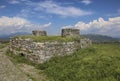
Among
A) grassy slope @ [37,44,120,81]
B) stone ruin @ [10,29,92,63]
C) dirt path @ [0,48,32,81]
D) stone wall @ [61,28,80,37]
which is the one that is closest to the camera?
dirt path @ [0,48,32,81]

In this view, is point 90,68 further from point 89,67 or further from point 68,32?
point 68,32

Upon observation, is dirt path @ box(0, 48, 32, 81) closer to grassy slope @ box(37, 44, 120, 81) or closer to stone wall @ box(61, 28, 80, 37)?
grassy slope @ box(37, 44, 120, 81)

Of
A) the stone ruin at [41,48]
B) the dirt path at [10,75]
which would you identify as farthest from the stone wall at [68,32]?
the dirt path at [10,75]

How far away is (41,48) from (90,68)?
7.08 meters

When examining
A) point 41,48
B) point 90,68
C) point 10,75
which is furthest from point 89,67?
point 10,75

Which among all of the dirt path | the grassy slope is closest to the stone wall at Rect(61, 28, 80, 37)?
the grassy slope

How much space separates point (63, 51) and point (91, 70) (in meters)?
7.64

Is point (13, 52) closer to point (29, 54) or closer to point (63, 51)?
point (29, 54)

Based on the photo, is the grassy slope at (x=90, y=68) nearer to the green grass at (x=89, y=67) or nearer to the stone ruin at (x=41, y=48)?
the green grass at (x=89, y=67)

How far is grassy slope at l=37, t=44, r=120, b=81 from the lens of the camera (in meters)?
15.5

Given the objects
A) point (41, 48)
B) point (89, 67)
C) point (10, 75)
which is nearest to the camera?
point (10, 75)

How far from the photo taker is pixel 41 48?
2219 centimetres

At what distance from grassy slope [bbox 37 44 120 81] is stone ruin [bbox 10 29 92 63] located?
3.25 ft

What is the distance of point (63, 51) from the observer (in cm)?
2380
